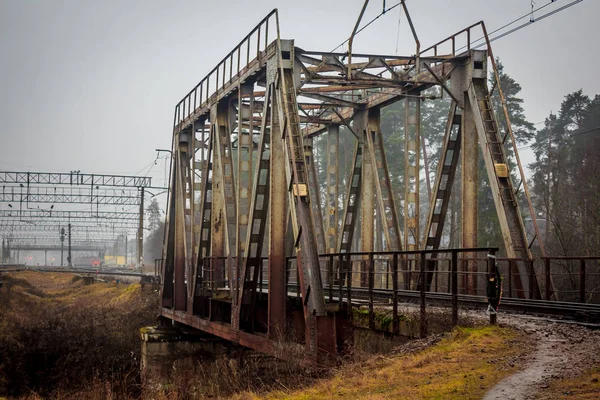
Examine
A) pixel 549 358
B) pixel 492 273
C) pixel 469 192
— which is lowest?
pixel 549 358

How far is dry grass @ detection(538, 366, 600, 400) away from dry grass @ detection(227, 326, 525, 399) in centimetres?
67

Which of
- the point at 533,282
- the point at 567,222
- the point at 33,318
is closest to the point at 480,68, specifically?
the point at 533,282

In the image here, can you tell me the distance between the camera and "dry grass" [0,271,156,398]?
22.2m

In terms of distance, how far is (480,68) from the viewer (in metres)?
16.3

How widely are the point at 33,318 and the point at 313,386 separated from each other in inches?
1080

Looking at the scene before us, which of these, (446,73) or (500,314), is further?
(446,73)

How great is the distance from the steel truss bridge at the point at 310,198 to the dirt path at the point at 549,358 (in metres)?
1.45

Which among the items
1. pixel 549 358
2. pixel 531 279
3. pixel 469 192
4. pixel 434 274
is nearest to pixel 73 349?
Result: pixel 434 274

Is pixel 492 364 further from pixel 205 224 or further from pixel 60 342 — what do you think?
pixel 60 342

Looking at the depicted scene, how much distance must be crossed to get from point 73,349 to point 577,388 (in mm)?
22405

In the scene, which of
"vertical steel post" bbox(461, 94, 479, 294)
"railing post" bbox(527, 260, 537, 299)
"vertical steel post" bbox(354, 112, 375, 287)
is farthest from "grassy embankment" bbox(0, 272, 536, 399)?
"vertical steel post" bbox(461, 94, 479, 294)

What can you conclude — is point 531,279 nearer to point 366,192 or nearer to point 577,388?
point 577,388

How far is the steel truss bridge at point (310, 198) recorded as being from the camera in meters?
13.2

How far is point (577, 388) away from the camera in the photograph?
7.07 m
